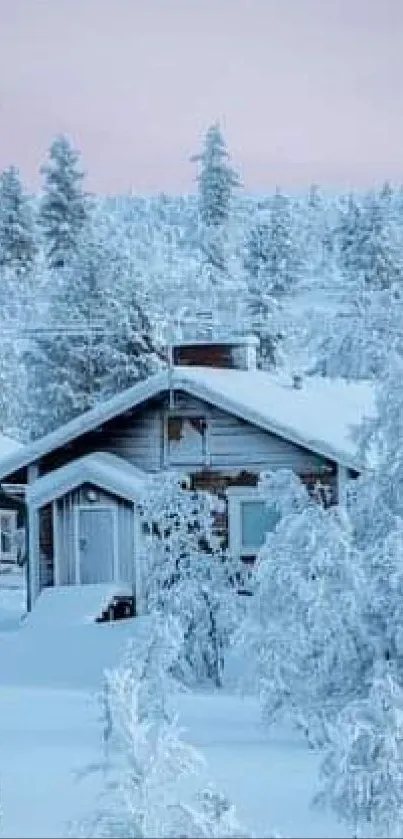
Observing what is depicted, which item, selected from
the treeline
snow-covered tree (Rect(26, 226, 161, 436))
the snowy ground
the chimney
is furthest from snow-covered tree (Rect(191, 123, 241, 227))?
the snowy ground

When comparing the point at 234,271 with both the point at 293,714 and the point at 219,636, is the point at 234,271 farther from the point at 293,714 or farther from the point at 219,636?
the point at 293,714

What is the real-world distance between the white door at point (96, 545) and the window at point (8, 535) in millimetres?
17349

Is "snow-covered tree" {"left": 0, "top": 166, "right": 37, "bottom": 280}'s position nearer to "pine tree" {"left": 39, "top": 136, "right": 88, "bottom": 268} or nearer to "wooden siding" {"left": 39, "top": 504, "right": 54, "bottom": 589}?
"pine tree" {"left": 39, "top": 136, "right": 88, "bottom": 268}

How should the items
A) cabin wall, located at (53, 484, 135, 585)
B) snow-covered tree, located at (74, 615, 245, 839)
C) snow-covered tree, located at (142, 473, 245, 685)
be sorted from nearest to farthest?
snow-covered tree, located at (74, 615, 245, 839) → snow-covered tree, located at (142, 473, 245, 685) → cabin wall, located at (53, 484, 135, 585)

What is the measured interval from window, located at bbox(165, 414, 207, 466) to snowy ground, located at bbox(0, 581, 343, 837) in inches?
334

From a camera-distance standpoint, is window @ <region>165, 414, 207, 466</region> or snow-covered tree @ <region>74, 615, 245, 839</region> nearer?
snow-covered tree @ <region>74, 615, 245, 839</region>

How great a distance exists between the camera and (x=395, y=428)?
1411 centimetres

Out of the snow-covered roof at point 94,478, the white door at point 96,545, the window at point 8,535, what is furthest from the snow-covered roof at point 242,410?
the window at point 8,535

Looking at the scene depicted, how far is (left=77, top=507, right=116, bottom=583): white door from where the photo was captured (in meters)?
29.4

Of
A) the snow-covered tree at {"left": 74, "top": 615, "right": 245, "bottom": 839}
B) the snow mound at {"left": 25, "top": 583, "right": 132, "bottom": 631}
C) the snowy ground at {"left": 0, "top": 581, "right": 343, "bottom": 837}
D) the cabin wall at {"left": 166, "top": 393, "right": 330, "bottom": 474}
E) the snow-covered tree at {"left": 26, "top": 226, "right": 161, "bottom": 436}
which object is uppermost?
the snow-covered tree at {"left": 26, "top": 226, "right": 161, "bottom": 436}

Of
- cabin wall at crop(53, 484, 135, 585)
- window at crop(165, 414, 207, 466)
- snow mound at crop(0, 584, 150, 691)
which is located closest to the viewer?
snow mound at crop(0, 584, 150, 691)

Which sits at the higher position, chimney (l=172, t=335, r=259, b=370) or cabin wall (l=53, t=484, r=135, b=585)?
chimney (l=172, t=335, r=259, b=370)

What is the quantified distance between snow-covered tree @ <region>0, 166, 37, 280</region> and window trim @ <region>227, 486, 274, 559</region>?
2432 inches

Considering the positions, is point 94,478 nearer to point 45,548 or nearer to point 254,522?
point 45,548
